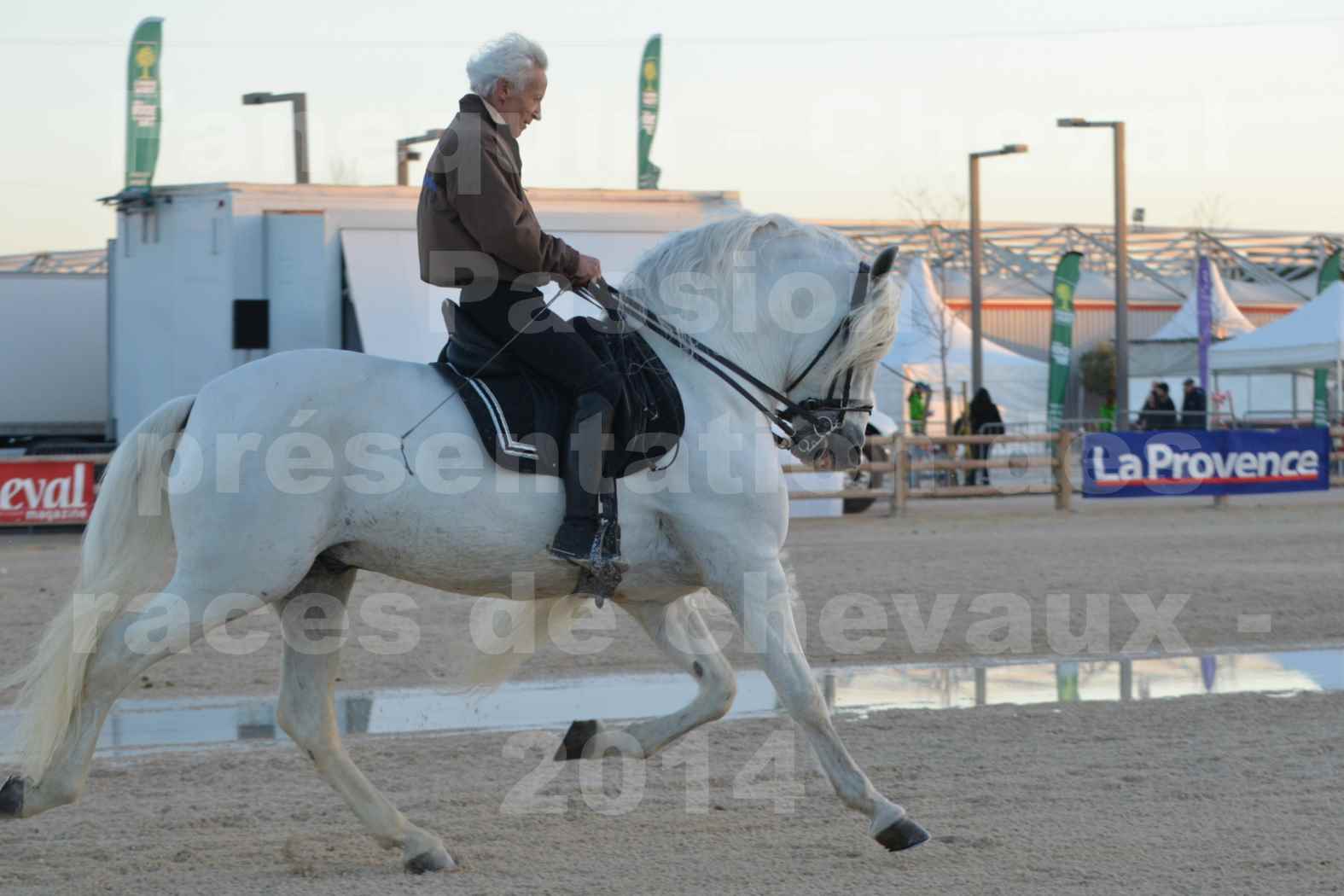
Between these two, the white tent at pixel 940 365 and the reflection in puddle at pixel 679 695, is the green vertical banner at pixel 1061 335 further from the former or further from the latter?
the reflection in puddle at pixel 679 695

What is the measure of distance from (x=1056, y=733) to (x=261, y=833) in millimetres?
3611

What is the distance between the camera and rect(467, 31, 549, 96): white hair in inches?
207

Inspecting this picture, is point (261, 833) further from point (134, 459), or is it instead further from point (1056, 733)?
point (1056, 733)

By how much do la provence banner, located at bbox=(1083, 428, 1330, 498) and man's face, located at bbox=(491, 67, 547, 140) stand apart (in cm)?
1607

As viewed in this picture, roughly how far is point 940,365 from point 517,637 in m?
30.7

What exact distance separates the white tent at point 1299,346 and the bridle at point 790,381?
24.0 meters

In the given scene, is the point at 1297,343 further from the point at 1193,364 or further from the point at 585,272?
the point at 585,272

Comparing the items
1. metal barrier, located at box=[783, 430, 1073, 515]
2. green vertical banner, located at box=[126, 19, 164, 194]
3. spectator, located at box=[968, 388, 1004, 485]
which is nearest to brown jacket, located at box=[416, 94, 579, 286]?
metal barrier, located at box=[783, 430, 1073, 515]

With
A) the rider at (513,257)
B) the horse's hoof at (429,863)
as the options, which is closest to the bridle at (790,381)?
the rider at (513,257)

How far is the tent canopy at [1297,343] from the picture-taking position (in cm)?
2750

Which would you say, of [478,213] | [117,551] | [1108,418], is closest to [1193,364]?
[1108,418]

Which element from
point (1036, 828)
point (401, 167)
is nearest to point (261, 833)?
point (1036, 828)

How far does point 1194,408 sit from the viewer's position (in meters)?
25.6

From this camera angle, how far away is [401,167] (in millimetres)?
27953
